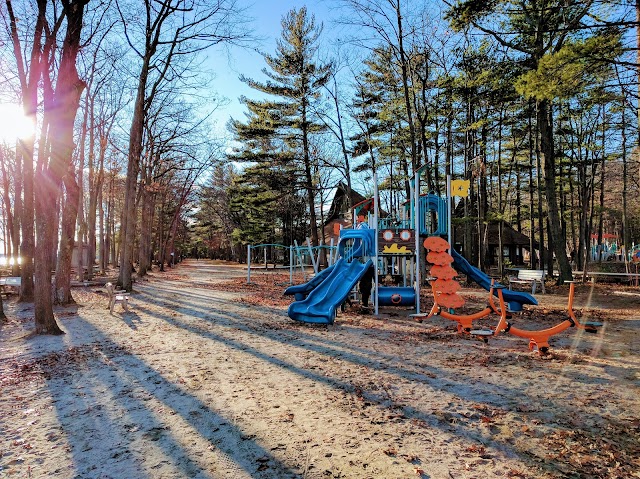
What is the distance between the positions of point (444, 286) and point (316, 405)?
5.51 m

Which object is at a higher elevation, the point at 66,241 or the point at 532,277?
the point at 66,241

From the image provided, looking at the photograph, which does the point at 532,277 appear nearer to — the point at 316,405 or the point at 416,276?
the point at 416,276

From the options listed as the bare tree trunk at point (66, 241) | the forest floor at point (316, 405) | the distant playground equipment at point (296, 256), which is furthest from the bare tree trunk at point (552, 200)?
the bare tree trunk at point (66, 241)

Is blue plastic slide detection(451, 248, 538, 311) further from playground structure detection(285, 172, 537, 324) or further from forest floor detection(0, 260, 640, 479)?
forest floor detection(0, 260, 640, 479)

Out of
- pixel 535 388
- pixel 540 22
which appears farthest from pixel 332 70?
pixel 535 388

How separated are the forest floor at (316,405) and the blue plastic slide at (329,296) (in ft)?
1.67

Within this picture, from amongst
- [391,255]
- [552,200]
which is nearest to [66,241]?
[391,255]

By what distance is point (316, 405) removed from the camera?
14.0 ft

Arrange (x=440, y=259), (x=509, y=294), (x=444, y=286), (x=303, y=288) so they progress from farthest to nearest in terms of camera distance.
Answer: (x=303, y=288) → (x=509, y=294) → (x=440, y=259) → (x=444, y=286)

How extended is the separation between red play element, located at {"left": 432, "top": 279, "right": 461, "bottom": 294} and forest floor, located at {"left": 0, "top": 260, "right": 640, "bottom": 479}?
0.92 meters

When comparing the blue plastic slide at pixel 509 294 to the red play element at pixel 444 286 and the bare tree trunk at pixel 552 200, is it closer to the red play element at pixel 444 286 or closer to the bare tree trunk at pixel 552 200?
the red play element at pixel 444 286

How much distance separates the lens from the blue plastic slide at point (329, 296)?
29.2 ft

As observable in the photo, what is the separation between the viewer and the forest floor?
10.1ft

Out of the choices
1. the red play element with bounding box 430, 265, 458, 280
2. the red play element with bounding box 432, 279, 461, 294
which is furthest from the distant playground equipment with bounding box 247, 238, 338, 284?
the red play element with bounding box 432, 279, 461, 294
